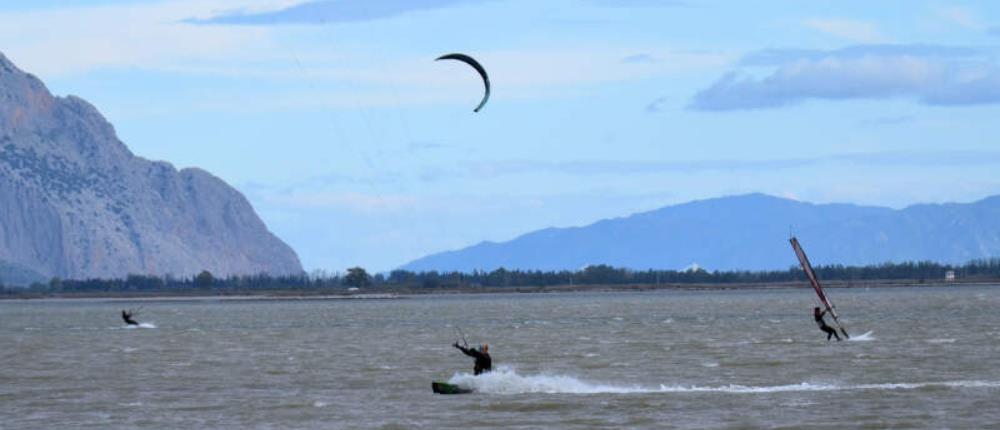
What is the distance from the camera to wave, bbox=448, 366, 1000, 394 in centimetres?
5484

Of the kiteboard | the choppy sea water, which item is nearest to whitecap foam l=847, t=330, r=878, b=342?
the choppy sea water

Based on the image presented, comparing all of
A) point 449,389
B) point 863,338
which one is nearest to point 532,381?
point 449,389

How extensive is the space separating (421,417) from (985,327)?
196ft

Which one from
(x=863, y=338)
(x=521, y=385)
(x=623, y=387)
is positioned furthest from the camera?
(x=863, y=338)

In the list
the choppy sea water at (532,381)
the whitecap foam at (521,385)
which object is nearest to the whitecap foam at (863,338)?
the choppy sea water at (532,381)

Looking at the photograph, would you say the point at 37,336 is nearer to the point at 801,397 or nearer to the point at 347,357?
the point at 347,357

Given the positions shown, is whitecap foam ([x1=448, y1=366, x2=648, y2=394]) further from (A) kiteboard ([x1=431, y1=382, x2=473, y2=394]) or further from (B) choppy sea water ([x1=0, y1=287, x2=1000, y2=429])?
(A) kiteboard ([x1=431, y1=382, x2=473, y2=394])

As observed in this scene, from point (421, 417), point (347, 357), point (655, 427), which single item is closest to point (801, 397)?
point (655, 427)

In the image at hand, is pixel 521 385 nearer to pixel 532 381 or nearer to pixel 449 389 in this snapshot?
pixel 532 381

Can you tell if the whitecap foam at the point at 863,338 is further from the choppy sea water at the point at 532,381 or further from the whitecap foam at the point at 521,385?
the whitecap foam at the point at 521,385

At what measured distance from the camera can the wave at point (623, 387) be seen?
5484 centimetres

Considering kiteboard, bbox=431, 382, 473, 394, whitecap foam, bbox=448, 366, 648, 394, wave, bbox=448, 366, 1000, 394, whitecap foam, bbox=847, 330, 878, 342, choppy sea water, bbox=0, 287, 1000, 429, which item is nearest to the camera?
choppy sea water, bbox=0, 287, 1000, 429

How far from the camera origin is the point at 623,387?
56.8 metres

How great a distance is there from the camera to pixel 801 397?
5231 centimetres
